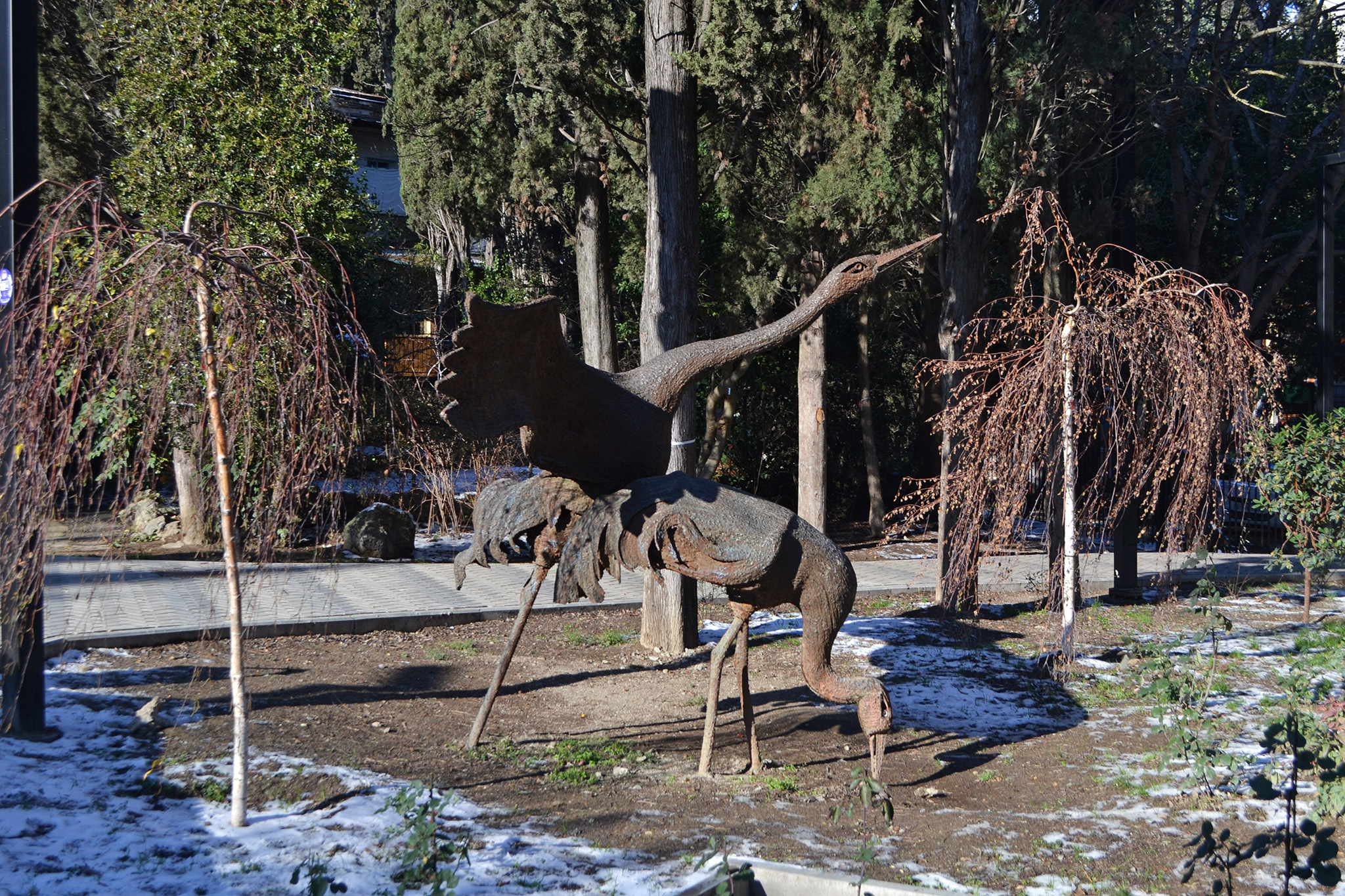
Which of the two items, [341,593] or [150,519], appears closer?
[341,593]

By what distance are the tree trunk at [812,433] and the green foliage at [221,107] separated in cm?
536

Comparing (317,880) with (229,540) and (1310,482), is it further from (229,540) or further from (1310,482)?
(1310,482)

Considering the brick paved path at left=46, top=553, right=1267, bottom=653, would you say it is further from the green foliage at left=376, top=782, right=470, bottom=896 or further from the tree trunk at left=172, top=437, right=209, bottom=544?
the green foliage at left=376, top=782, right=470, bottom=896

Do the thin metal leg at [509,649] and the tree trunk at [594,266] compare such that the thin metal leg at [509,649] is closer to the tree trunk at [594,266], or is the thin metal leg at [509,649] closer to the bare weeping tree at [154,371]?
the bare weeping tree at [154,371]

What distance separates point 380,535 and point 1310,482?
10085 millimetres

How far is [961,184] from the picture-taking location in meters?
9.36

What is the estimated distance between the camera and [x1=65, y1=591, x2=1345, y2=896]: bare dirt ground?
4504mm

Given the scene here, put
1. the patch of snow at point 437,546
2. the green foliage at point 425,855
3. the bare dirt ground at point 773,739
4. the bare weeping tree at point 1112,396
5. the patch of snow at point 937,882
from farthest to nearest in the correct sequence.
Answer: the patch of snow at point 437,546 < the bare weeping tree at point 1112,396 < the bare dirt ground at point 773,739 < the patch of snow at point 937,882 < the green foliage at point 425,855

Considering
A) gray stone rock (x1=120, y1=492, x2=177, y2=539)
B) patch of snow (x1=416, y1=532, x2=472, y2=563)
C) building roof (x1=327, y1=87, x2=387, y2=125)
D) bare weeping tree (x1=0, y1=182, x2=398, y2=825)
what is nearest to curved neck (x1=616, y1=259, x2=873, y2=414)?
bare weeping tree (x1=0, y1=182, x2=398, y2=825)

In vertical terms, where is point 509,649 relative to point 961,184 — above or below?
below

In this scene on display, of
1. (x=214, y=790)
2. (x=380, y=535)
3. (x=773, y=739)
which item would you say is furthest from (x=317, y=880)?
(x=380, y=535)

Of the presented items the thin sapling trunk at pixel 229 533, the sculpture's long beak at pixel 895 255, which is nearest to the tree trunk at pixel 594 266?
the sculpture's long beak at pixel 895 255

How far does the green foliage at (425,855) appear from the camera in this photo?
3.12m

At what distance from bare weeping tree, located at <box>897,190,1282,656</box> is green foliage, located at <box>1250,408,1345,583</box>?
1442mm
